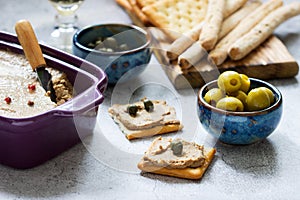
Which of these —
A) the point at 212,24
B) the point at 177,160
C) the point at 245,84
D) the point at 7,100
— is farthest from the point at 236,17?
the point at 7,100

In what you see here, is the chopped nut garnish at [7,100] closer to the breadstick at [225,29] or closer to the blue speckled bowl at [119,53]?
the blue speckled bowl at [119,53]

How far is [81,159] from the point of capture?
4.56 ft

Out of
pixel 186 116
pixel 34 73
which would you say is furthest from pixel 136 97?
pixel 34 73

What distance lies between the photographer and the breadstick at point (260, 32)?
5.80ft

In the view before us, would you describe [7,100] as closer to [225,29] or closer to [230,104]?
[230,104]

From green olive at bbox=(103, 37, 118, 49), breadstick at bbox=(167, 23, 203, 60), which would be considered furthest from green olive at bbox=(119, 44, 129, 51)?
breadstick at bbox=(167, 23, 203, 60)

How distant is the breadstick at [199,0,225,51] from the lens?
5.84 ft

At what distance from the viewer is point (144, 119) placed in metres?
1.49

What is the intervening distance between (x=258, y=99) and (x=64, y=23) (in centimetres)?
96

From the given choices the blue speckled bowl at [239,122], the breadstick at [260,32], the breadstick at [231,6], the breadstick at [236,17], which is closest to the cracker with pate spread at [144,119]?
the blue speckled bowl at [239,122]

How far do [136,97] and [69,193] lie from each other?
0.47 metres

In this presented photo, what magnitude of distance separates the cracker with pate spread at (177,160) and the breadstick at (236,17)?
24.5 inches

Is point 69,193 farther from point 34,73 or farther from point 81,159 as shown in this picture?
point 34,73

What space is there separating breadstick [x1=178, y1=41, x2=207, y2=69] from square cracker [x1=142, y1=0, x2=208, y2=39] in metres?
0.15
